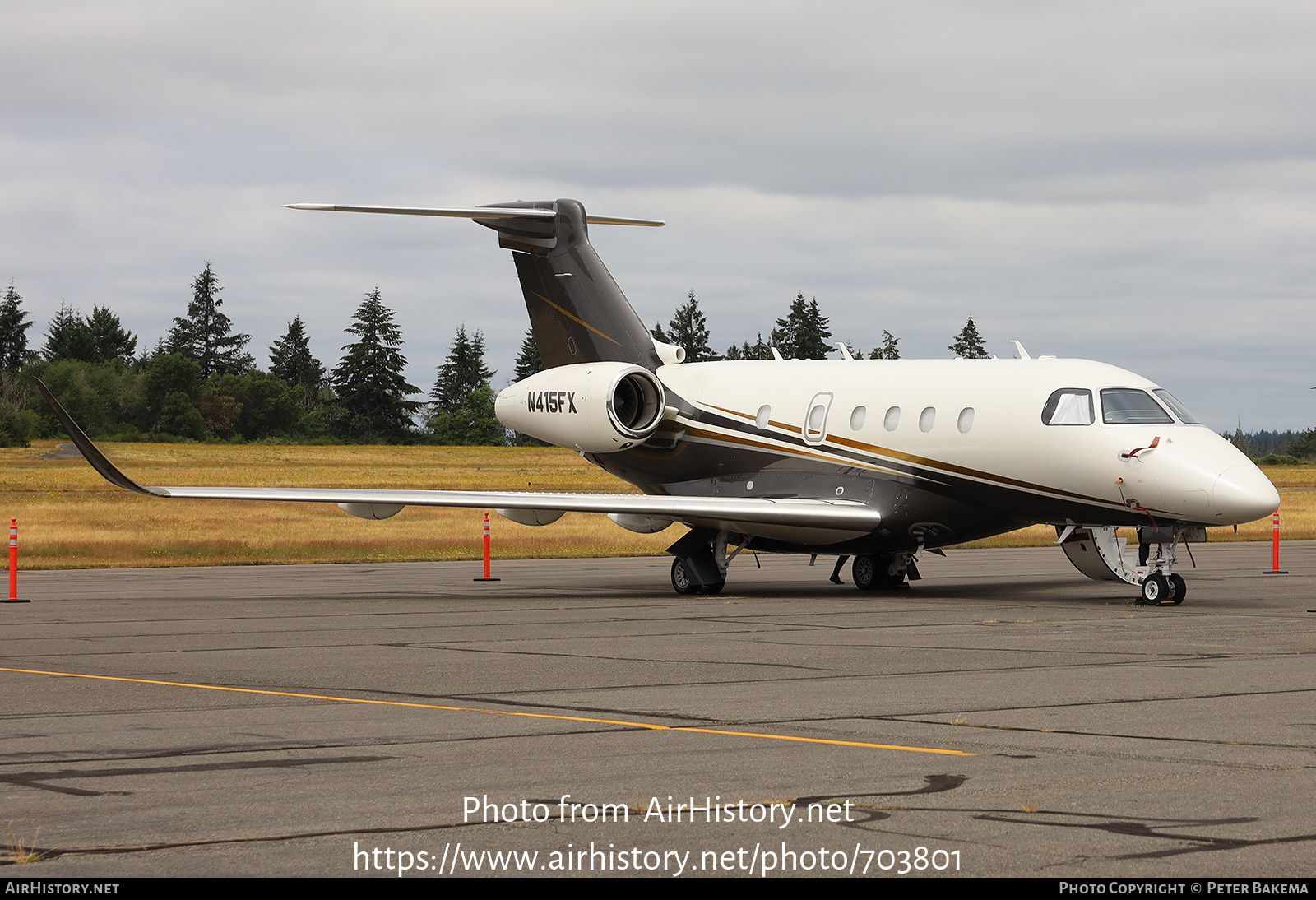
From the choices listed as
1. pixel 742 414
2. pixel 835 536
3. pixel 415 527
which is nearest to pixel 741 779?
pixel 835 536

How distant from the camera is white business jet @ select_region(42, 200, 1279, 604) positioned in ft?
61.8

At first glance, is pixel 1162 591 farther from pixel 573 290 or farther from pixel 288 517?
pixel 288 517

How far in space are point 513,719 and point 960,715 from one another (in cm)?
306

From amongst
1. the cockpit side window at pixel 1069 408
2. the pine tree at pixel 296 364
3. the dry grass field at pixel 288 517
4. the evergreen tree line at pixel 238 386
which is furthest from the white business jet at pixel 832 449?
the pine tree at pixel 296 364

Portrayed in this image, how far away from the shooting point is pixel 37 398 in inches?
4530

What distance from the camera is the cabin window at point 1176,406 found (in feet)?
62.4

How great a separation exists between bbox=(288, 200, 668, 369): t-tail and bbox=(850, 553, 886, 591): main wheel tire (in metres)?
5.33

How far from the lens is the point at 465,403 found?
140 metres

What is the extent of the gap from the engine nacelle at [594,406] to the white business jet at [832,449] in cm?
4

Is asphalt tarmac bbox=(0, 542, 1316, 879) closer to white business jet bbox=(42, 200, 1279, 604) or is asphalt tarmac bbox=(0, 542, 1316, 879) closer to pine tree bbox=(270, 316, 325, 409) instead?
white business jet bbox=(42, 200, 1279, 604)

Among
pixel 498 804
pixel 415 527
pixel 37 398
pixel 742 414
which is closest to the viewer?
pixel 498 804

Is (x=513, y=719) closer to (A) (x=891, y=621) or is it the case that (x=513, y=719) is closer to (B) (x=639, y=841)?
(B) (x=639, y=841)

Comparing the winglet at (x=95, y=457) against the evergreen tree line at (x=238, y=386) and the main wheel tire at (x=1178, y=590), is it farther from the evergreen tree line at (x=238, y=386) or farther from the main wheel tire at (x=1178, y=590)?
the evergreen tree line at (x=238, y=386)

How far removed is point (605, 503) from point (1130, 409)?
292 inches
